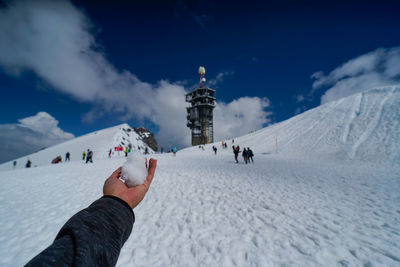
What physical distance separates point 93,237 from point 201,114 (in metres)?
65.9

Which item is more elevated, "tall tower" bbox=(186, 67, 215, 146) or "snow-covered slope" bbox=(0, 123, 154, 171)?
"tall tower" bbox=(186, 67, 215, 146)

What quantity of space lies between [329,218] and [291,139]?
29.3m

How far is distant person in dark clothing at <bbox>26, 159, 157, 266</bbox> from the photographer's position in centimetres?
88

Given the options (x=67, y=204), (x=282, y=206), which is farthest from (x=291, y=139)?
(x=67, y=204)

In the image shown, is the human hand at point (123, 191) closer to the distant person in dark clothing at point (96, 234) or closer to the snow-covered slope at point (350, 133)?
the distant person in dark clothing at point (96, 234)

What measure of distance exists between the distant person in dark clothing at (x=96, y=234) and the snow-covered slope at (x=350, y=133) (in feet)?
81.6

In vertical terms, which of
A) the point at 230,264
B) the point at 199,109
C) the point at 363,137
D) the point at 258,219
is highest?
the point at 199,109

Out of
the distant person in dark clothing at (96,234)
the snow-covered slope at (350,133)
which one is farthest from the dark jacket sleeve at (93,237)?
the snow-covered slope at (350,133)

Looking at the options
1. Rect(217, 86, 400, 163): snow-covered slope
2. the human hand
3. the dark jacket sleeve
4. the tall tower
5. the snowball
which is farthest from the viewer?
the tall tower

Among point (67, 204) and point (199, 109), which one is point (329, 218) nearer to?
point (67, 204)

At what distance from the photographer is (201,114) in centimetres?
6631

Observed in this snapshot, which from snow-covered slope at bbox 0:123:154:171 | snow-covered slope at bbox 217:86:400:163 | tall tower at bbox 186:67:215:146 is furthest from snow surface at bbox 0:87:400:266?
tall tower at bbox 186:67:215:146

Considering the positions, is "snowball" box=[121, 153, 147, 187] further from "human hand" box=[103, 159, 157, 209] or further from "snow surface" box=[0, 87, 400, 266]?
"snow surface" box=[0, 87, 400, 266]

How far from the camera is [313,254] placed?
364 cm
